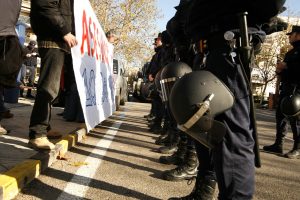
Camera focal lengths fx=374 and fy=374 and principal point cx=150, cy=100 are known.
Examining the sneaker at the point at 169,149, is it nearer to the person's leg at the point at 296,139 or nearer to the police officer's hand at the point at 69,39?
the person's leg at the point at 296,139

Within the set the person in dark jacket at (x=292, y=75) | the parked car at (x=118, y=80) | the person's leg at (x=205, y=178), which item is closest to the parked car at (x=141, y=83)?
the parked car at (x=118, y=80)

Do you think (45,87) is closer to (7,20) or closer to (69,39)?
(69,39)

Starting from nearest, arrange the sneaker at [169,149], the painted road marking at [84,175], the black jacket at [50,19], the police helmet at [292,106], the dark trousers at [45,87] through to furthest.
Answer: the painted road marking at [84,175]
the black jacket at [50,19]
the dark trousers at [45,87]
the sneaker at [169,149]
the police helmet at [292,106]

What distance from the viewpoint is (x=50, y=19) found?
3.44m

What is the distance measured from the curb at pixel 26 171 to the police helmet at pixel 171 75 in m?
1.25

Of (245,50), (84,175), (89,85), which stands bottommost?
(84,175)

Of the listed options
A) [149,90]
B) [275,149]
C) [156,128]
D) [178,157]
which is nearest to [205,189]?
[178,157]

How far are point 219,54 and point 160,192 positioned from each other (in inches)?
56.4

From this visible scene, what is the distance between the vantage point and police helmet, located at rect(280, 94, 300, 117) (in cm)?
524

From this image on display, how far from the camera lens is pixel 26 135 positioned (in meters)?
4.54

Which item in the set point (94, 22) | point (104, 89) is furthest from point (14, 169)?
point (104, 89)

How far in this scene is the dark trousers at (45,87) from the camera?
140 inches

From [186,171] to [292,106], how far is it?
2463 mm

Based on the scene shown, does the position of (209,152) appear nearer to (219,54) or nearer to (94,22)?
(219,54)
